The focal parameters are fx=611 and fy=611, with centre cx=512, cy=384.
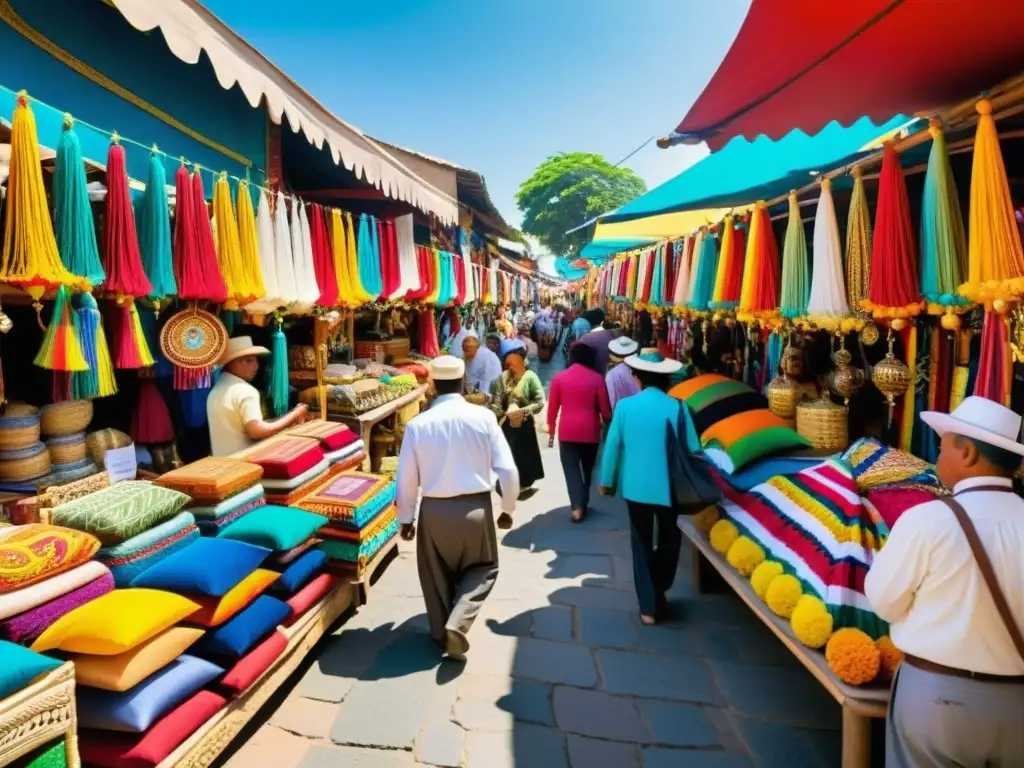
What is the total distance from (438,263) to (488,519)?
4.39 meters

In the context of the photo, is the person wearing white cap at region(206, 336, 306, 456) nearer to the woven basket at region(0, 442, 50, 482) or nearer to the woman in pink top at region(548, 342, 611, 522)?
the woven basket at region(0, 442, 50, 482)

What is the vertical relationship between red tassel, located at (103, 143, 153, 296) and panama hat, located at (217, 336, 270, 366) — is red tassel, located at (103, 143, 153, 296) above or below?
above

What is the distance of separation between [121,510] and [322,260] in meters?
2.48

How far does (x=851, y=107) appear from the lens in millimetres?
2682

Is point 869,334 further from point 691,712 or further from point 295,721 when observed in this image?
point 295,721

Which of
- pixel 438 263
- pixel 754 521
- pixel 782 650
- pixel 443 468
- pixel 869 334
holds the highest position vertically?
pixel 438 263

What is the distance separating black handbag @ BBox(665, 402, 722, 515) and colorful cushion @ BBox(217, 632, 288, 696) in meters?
2.16

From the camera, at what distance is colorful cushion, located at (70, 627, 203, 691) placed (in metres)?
1.98

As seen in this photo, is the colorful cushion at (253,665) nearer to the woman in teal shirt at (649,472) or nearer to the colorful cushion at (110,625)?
the colorful cushion at (110,625)

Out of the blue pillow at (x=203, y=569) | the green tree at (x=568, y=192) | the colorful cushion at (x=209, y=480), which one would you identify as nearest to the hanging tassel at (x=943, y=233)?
the blue pillow at (x=203, y=569)

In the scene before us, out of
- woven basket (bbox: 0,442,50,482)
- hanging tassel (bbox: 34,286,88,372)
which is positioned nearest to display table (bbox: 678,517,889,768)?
hanging tassel (bbox: 34,286,88,372)

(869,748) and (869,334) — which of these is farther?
(869,334)

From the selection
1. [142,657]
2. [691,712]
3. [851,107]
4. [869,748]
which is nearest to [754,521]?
[691,712]

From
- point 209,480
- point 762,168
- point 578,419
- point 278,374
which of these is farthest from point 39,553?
point 762,168
